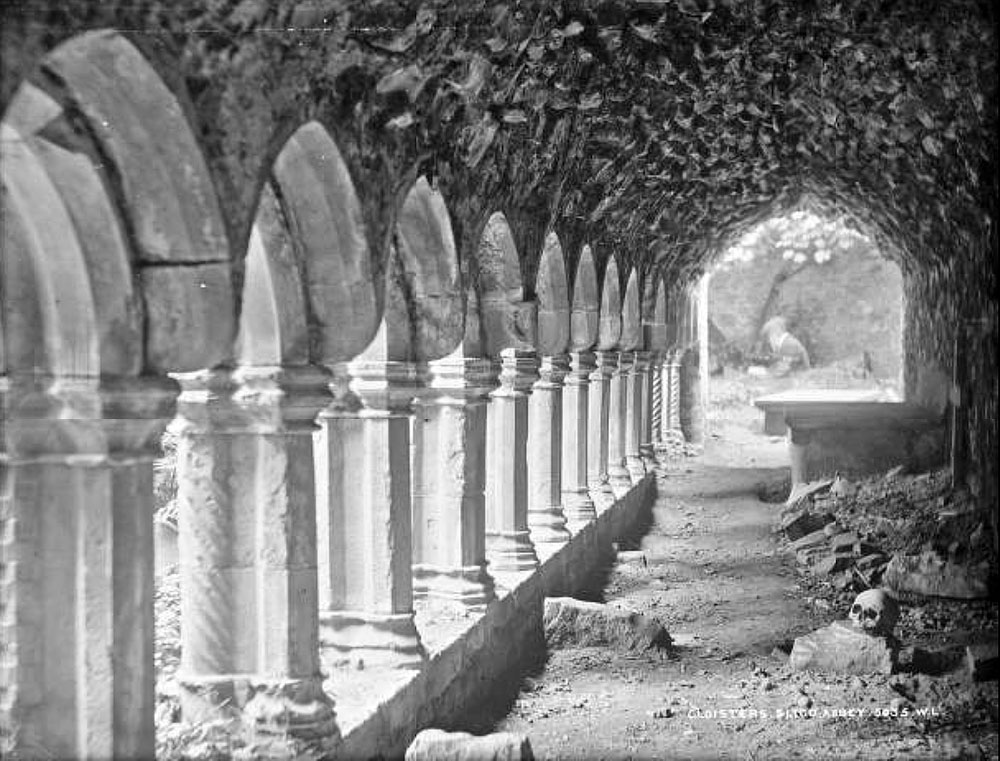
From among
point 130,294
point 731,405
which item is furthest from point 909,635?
point 731,405

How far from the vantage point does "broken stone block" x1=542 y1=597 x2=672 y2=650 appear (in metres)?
8.35

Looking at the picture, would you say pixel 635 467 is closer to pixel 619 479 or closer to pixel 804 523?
pixel 619 479

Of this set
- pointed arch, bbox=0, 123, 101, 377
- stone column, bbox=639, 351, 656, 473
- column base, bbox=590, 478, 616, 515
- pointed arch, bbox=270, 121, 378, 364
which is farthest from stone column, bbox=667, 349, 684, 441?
pointed arch, bbox=0, 123, 101, 377

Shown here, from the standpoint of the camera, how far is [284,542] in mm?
5391

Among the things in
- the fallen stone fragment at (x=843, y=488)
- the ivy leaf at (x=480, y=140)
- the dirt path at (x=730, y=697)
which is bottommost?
the dirt path at (x=730, y=697)

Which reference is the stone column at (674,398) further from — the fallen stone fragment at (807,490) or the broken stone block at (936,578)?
the broken stone block at (936,578)

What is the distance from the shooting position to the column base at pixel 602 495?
13.0m

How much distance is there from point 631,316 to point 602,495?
3.60 m

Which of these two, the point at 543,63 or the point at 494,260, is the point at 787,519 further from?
the point at 543,63

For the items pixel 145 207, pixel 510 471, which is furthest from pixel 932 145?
pixel 145 207

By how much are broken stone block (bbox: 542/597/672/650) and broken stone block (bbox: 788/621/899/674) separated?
91 cm

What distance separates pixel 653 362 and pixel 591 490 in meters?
5.42

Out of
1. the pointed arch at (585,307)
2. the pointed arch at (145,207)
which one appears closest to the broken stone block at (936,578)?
the pointed arch at (585,307)

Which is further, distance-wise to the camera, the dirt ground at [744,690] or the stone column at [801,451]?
the stone column at [801,451]
